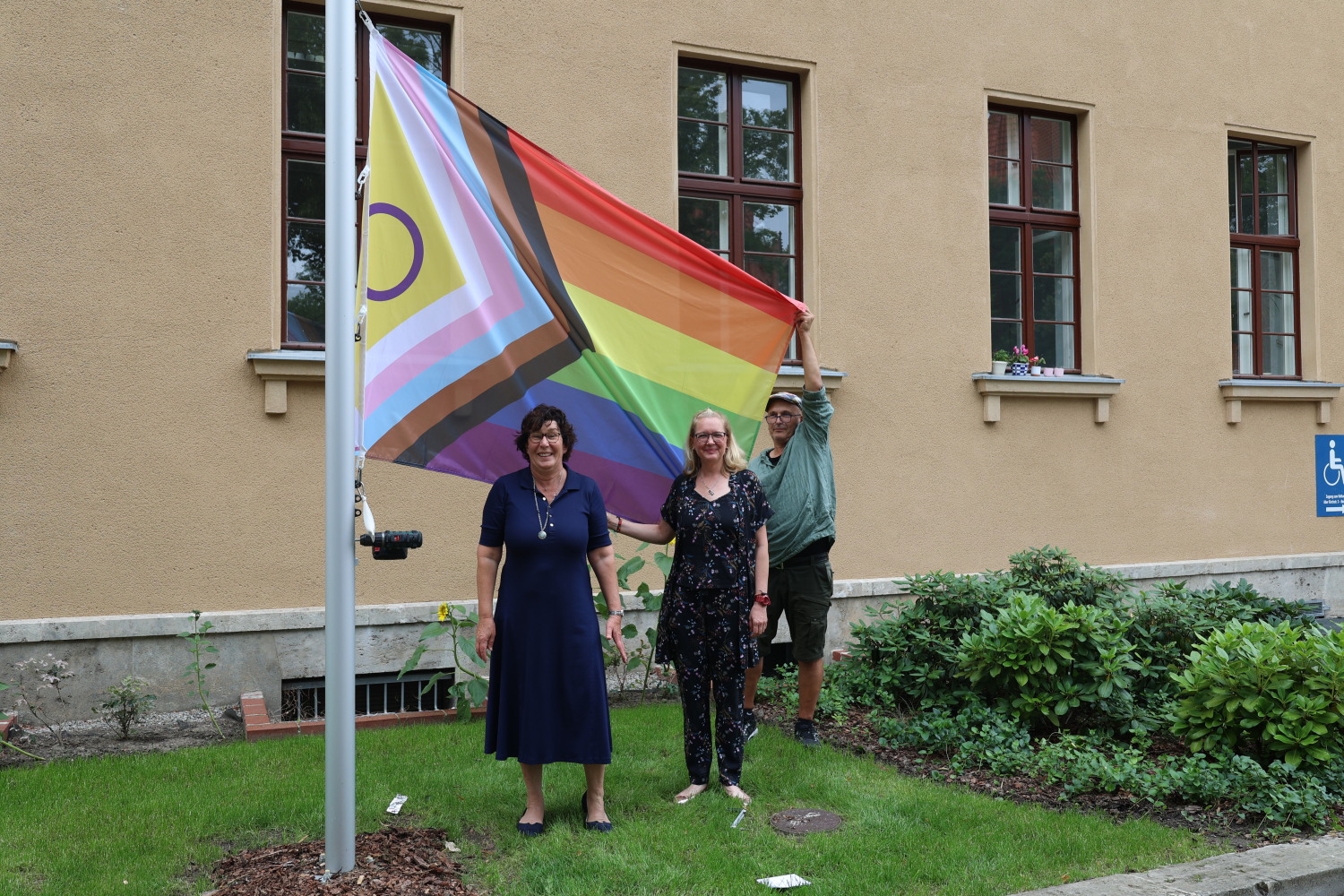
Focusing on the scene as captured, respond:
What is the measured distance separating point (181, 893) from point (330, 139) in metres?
2.71

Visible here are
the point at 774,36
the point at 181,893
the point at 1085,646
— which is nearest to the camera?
the point at 181,893

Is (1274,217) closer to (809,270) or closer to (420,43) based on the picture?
(809,270)

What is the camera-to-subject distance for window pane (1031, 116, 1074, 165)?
931 centimetres

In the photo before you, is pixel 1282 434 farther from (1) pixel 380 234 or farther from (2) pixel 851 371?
(1) pixel 380 234

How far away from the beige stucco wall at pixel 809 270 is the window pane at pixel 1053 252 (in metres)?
0.22

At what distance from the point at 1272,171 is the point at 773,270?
566cm

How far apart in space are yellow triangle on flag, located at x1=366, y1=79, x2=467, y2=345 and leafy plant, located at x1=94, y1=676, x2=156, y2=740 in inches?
130

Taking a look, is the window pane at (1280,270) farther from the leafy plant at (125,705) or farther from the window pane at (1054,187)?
the leafy plant at (125,705)

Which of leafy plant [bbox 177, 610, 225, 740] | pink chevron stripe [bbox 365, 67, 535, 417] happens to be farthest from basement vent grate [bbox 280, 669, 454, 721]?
pink chevron stripe [bbox 365, 67, 535, 417]

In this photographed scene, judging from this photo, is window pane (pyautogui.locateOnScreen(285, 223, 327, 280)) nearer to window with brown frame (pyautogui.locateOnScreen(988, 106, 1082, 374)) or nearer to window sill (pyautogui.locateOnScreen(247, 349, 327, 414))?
window sill (pyautogui.locateOnScreen(247, 349, 327, 414))

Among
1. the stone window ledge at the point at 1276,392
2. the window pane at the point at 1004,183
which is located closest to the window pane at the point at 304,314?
the window pane at the point at 1004,183

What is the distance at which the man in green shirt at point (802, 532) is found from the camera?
570cm

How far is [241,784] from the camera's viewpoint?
16.4ft

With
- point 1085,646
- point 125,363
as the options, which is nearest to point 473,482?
point 125,363
